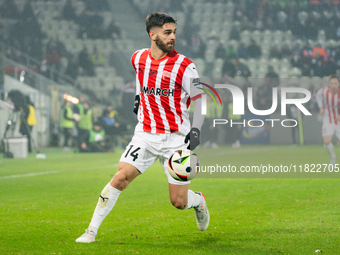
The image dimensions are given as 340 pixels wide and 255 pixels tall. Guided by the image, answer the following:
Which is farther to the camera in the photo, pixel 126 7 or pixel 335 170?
pixel 126 7

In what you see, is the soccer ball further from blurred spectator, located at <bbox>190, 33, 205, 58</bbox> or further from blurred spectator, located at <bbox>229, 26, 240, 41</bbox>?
blurred spectator, located at <bbox>229, 26, 240, 41</bbox>

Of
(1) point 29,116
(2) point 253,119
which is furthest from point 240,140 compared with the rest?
(1) point 29,116

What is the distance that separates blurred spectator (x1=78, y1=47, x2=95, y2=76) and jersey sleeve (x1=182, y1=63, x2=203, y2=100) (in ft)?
57.0

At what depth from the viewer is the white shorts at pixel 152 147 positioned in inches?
166

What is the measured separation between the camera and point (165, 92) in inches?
170

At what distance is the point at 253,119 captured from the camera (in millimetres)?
19125

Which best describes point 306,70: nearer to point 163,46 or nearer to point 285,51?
point 285,51

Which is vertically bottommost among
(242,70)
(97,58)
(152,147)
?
(152,147)

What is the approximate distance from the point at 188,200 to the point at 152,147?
606mm

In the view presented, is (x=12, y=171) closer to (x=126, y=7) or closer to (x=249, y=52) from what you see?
(x=249, y=52)

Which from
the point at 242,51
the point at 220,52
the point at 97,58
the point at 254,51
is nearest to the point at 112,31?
the point at 97,58

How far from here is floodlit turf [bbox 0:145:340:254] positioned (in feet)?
13.2

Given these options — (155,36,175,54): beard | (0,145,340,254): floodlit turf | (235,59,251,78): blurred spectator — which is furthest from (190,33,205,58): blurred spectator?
(155,36,175,54): beard

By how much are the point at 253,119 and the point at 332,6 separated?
344 inches
